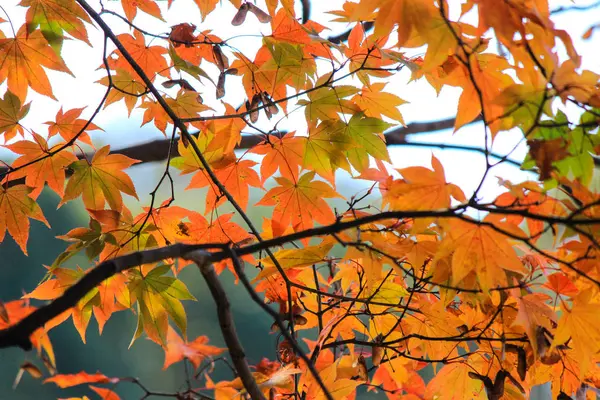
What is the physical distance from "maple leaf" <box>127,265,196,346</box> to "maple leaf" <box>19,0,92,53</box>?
440 millimetres

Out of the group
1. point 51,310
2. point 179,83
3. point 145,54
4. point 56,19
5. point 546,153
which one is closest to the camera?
point 51,310

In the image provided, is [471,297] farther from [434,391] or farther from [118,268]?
[118,268]

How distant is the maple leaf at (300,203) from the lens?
95 centimetres

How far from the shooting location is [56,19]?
3.07 ft

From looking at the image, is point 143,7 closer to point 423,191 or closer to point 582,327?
point 423,191

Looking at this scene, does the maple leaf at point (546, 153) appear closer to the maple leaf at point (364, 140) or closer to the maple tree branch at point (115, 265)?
the maple tree branch at point (115, 265)

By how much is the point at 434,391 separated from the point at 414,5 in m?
0.74

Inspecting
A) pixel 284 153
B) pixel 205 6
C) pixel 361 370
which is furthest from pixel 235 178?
pixel 361 370

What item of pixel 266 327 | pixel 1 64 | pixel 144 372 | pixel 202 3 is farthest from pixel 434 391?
pixel 144 372

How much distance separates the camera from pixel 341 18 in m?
0.90

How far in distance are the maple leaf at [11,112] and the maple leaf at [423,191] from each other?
0.71 metres

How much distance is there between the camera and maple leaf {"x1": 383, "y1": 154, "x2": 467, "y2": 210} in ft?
1.97

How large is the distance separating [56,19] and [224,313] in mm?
656

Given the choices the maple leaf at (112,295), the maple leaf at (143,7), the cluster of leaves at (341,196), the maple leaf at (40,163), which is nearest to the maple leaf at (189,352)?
the cluster of leaves at (341,196)
